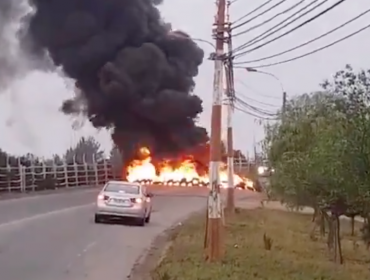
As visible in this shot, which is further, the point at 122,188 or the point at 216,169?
the point at 122,188

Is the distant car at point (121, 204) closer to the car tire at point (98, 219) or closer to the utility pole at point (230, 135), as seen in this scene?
the car tire at point (98, 219)

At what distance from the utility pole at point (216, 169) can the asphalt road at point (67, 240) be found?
75.2 inches

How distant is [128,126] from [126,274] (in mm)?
43340

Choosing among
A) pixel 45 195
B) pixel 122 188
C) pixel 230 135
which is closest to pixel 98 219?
pixel 122 188

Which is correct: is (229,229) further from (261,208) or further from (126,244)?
(261,208)

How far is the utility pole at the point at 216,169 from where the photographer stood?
19.4 m

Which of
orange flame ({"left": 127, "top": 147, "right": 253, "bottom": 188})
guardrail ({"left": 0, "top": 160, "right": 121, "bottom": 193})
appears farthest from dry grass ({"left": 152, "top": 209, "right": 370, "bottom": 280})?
orange flame ({"left": 127, "top": 147, "right": 253, "bottom": 188})

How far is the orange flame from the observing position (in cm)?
6247

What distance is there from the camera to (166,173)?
6359 centimetres

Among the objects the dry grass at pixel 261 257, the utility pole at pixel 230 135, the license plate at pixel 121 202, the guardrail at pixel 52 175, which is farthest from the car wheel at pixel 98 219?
the guardrail at pixel 52 175

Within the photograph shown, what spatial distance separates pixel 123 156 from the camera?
62.4 m

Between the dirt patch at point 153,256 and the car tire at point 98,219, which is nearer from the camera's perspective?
the dirt patch at point 153,256

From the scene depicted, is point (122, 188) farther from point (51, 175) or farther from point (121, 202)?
point (51, 175)

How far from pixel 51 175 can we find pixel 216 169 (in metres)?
34.3
